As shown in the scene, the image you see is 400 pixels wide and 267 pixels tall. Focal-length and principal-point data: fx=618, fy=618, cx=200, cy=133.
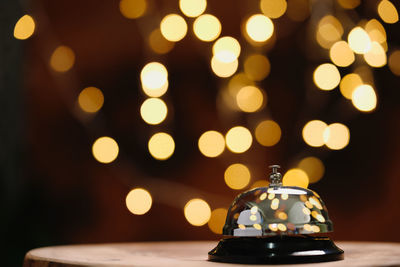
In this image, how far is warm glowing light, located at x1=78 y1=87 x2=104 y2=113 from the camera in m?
1.86

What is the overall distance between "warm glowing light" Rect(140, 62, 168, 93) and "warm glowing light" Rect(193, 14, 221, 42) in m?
0.15

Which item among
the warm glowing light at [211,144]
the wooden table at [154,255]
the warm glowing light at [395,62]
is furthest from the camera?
the warm glowing light at [211,144]

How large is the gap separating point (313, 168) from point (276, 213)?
3.27 feet

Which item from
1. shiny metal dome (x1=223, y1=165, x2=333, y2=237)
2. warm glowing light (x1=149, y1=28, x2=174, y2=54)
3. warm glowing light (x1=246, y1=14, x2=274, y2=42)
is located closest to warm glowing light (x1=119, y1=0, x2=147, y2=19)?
warm glowing light (x1=149, y1=28, x2=174, y2=54)

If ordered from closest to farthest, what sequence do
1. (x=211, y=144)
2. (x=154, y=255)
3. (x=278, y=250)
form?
(x=278, y=250), (x=154, y=255), (x=211, y=144)

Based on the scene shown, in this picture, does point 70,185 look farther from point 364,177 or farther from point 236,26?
point 364,177

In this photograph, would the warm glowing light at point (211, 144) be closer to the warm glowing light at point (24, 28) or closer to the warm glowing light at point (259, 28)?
the warm glowing light at point (259, 28)

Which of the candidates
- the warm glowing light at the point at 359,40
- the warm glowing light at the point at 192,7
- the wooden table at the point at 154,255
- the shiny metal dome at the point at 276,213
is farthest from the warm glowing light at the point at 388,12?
the shiny metal dome at the point at 276,213

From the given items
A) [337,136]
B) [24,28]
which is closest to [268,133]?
[337,136]

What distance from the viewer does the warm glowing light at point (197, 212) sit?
185cm

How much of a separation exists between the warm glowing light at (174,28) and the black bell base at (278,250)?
1.14 m

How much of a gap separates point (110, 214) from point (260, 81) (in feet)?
1.96

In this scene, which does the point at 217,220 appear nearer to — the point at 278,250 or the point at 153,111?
the point at 153,111

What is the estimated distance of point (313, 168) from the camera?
179cm
